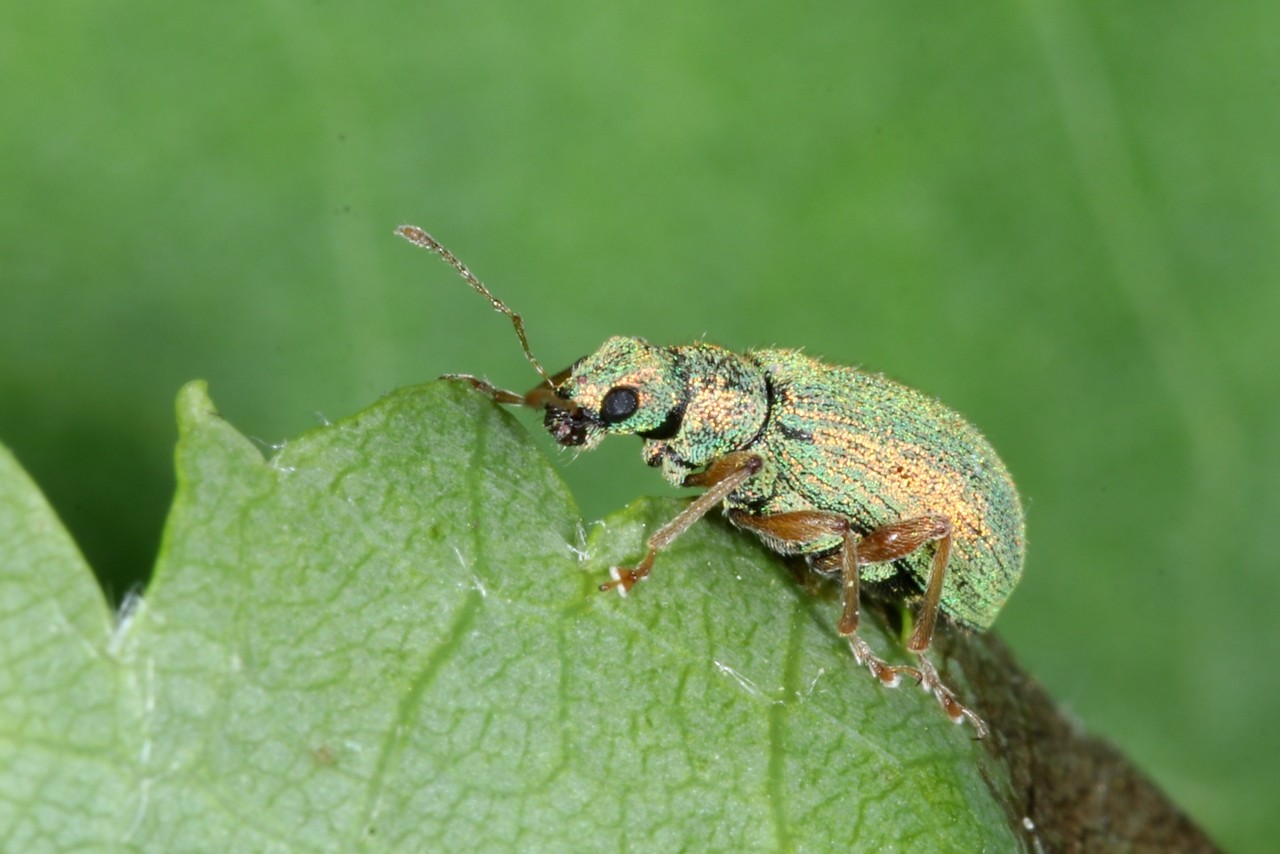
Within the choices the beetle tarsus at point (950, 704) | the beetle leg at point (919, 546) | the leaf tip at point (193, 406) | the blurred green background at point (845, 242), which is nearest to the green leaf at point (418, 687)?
the leaf tip at point (193, 406)

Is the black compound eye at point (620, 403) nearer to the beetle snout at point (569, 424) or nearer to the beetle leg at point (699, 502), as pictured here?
the beetle snout at point (569, 424)

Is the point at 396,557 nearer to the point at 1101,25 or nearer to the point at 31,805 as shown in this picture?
the point at 31,805

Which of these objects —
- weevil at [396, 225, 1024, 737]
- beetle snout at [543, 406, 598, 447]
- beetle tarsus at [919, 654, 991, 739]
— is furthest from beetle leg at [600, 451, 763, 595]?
beetle tarsus at [919, 654, 991, 739]

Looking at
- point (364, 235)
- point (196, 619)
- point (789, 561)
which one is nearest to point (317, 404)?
point (364, 235)

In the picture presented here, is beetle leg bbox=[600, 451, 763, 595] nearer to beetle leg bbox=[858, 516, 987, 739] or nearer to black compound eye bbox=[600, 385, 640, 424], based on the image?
black compound eye bbox=[600, 385, 640, 424]

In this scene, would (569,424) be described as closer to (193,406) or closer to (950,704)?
(950,704)

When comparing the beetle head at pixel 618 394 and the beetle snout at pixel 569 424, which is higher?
the beetle head at pixel 618 394

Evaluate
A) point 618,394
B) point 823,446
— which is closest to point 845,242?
point 823,446
